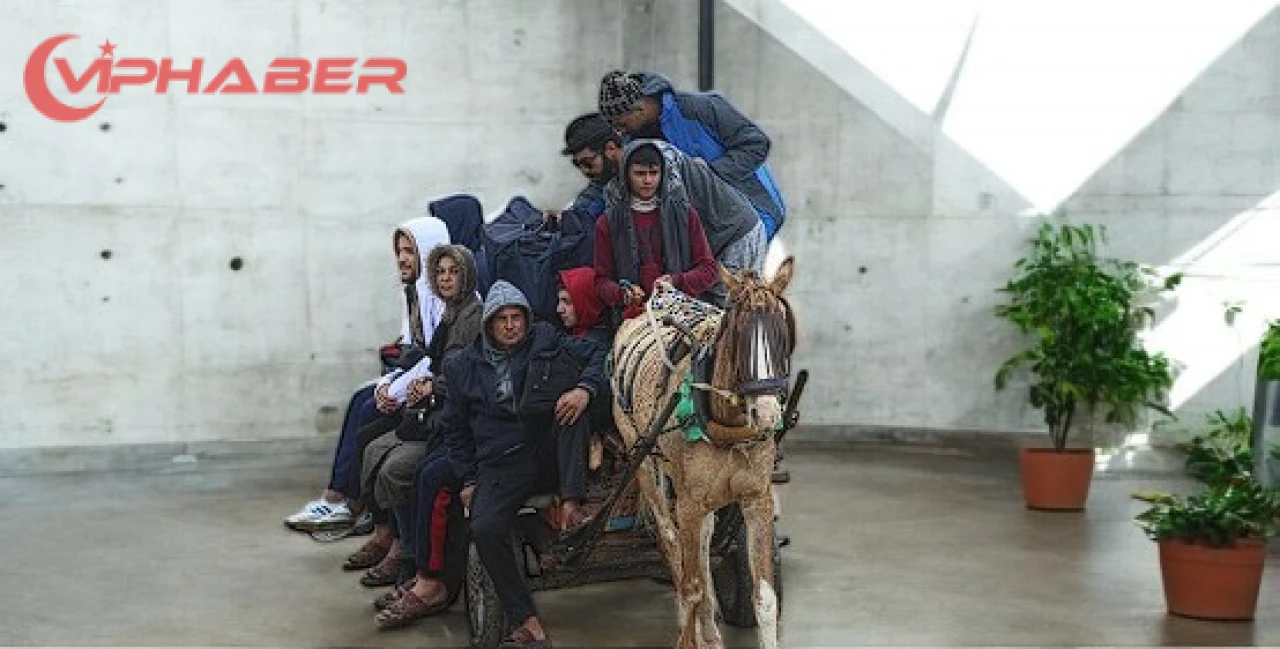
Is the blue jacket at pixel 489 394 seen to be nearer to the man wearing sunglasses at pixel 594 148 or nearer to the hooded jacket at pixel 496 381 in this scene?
the hooded jacket at pixel 496 381


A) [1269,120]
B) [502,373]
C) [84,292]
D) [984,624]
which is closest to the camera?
[502,373]

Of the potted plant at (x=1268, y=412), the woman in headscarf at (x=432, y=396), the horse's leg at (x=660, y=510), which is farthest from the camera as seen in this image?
the potted plant at (x=1268, y=412)

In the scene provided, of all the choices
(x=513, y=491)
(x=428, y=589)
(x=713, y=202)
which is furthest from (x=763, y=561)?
(x=428, y=589)

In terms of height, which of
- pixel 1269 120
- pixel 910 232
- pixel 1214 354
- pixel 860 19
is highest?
pixel 860 19

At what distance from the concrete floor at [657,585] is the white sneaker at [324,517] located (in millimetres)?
97

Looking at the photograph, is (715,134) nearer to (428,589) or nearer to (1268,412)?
(428,589)

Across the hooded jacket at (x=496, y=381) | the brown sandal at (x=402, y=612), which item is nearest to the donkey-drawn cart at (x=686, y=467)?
the hooded jacket at (x=496, y=381)

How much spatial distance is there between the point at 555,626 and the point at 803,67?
564cm

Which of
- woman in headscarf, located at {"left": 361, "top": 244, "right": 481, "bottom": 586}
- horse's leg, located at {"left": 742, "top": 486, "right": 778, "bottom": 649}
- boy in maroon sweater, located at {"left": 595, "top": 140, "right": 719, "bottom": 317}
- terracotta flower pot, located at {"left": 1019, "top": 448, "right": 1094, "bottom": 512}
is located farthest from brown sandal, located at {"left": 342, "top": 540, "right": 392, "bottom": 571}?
terracotta flower pot, located at {"left": 1019, "top": 448, "right": 1094, "bottom": 512}

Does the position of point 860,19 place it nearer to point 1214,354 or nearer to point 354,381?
point 1214,354

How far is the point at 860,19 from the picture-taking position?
10.7 m

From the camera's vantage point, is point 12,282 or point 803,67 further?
point 803,67

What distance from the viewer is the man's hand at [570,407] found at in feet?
18.7

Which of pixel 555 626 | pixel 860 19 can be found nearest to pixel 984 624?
pixel 555 626
